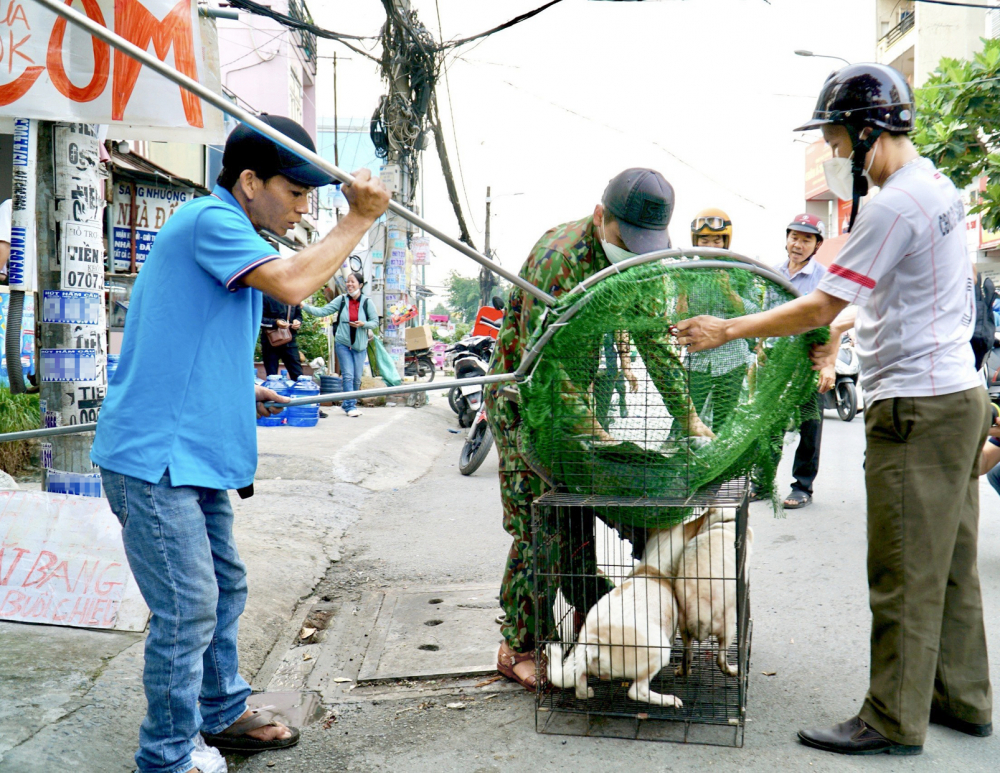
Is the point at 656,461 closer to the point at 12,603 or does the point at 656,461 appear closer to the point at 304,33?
the point at 12,603

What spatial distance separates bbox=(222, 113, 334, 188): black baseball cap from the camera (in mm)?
2309

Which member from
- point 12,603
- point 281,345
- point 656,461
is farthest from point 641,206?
point 281,345

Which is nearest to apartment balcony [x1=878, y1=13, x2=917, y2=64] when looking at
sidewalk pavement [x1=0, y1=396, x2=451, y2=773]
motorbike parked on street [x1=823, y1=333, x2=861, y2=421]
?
motorbike parked on street [x1=823, y1=333, x2=861, y2=421]

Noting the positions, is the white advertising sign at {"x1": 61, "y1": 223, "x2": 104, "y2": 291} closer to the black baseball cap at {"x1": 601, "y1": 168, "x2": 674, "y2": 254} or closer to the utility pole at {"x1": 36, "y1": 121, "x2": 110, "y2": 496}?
the utility pole at {"x1": 36, "y1": 121, "x2": 110, "y2": 496}

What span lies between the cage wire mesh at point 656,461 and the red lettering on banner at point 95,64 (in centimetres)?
221

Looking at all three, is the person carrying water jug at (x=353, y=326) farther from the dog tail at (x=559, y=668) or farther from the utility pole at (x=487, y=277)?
the utility pole at (x=487, y=277)

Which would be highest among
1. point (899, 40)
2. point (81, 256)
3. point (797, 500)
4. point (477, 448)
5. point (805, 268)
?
point (899, 40)

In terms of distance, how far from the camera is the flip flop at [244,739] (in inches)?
105

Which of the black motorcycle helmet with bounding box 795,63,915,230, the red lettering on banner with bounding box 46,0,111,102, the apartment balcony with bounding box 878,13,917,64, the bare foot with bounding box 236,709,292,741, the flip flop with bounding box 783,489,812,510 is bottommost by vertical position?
the bare foot with bounding box 236,709,292,741

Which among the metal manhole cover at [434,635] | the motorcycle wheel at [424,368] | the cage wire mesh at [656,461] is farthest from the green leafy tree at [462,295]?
the cage wire mesh at [656,461]

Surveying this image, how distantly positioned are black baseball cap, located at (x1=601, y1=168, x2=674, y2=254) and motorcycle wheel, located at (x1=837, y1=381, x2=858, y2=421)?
30.2 ft

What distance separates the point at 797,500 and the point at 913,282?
3.75m

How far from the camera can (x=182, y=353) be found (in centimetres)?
221

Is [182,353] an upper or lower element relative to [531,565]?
upper
